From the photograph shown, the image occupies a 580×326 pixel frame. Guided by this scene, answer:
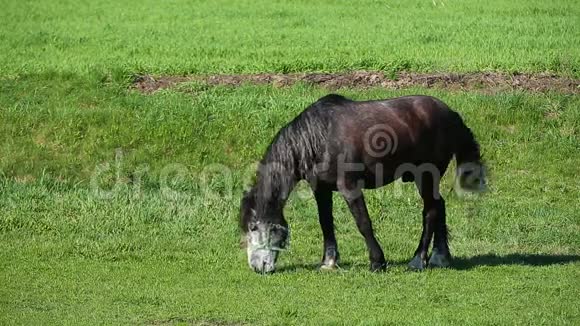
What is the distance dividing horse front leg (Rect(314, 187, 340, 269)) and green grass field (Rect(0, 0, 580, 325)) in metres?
0.33

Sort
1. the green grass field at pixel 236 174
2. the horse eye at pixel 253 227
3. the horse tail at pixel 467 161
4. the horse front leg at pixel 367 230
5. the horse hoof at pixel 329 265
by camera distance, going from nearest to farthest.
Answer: the green grass field at pixel 236 174
the horse eye at pixel 253 227
the horse front leg at pixel 367 230
the horse hoof at pixel 329 265
the horse tail at pixel 467 161

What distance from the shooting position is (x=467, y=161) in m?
13.1

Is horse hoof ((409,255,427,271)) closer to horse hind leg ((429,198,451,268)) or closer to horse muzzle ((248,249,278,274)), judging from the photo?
horse hind leg ((429,198,451,268))

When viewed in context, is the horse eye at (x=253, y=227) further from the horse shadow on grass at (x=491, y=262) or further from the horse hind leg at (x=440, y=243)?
the horse hind leg at (x=440, y=243)

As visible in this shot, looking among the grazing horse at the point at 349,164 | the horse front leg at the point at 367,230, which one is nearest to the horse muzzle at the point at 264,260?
the grazing horse at the point at 349,164

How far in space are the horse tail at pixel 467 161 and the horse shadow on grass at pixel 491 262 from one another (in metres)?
0.79

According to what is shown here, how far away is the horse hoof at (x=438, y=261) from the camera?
12617 millimetres

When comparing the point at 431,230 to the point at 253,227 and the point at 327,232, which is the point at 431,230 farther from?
the point at 253,227

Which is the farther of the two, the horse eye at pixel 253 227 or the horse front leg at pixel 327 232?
the horse front leg at pixel 327 232

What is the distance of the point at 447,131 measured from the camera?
41.8ft

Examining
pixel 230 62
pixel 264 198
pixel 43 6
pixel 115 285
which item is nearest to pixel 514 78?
pixel 230 62

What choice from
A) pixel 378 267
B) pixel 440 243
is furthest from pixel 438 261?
pixel 378 267

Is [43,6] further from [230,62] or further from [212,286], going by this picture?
[212,286]

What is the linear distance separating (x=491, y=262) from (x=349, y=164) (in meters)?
2.05
